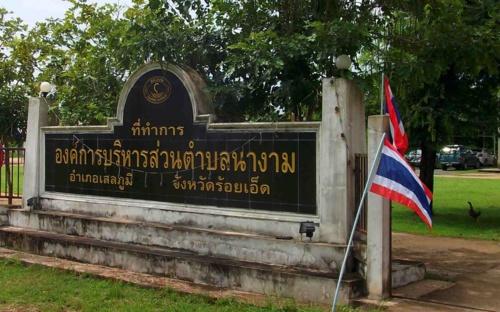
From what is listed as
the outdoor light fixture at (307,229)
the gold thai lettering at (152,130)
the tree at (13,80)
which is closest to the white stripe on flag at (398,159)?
the outdoor light fixture at (307,229)

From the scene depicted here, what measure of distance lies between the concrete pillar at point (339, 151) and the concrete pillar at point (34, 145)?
215 inches

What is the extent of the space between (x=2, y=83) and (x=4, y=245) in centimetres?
1010

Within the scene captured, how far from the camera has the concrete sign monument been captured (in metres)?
6.55

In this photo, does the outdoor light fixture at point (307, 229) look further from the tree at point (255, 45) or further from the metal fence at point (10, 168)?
the metal fence at point (10, 168)

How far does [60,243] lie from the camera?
8.66 m

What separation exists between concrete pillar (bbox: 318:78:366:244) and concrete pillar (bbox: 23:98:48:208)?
5460mm

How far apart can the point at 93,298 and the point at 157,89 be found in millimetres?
3164

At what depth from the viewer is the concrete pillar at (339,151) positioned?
6492 millimetres

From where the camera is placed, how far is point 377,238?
607cm

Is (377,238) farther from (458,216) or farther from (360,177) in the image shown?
(458,216)

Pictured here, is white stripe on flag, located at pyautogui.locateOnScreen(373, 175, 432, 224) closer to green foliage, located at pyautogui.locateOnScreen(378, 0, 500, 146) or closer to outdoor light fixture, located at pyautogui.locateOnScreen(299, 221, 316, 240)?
outdoor light fixture, located at pyautogui.locateOnScreen(299, 221, 316, 240)

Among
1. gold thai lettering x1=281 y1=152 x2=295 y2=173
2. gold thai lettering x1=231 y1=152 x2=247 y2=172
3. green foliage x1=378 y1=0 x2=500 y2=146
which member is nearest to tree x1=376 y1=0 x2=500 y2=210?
green foliage x1=378 y1=0 x2=500 y2=146

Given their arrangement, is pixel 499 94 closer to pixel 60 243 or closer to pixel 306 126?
pixel 306 126

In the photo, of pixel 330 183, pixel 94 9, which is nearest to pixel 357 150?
pixel 330 183
